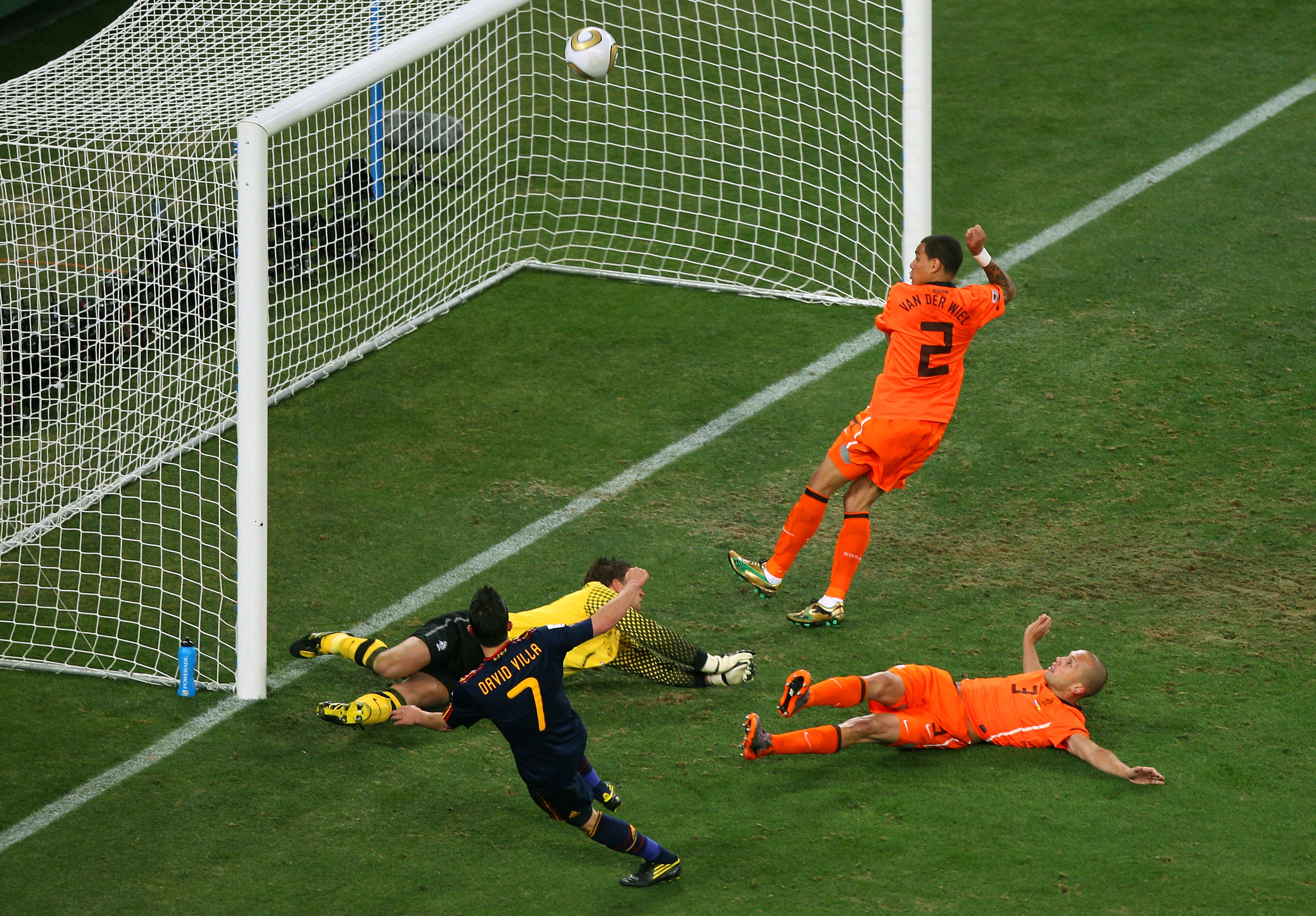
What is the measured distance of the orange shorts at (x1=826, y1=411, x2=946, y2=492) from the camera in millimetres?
7750

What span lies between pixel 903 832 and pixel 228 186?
14.2 ft

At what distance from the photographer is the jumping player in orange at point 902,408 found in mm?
7754

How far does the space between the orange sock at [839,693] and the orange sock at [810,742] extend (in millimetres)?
101

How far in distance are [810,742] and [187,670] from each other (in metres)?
2.65

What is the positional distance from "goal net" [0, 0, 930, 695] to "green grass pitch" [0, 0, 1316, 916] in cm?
37

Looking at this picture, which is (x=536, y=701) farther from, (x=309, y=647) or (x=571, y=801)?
(x=309, y=647)

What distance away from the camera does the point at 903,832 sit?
20.5 feet

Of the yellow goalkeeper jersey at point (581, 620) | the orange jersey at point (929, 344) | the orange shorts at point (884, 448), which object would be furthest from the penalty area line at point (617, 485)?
the orange jersey at point (929, 344)

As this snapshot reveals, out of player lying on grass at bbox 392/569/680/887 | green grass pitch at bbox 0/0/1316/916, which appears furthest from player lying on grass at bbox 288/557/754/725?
player lying on grass at bbox 392/569/680/887

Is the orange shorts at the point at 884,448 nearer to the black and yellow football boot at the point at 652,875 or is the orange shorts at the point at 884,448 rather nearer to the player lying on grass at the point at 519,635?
the player lying on grass at the point at 519,635

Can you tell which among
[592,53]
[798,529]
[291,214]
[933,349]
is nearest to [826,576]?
[798,529]

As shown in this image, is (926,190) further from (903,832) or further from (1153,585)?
(903,832)

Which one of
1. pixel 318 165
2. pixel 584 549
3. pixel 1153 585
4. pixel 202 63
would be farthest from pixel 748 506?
pixel 202 63

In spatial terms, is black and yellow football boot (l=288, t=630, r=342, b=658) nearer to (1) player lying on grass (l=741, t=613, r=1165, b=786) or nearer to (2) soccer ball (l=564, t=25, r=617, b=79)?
(1) player lying on grass (l=741, t=613, r=1165, b=786)
